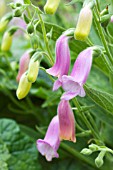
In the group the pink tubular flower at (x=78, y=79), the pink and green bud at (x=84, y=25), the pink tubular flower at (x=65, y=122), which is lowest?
the pink tubular flower at (x=65, y=122)

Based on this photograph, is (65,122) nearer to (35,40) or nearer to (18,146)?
(35,40)

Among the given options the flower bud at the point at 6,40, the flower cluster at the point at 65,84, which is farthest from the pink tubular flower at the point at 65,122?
the flower bud at the point at 6,40

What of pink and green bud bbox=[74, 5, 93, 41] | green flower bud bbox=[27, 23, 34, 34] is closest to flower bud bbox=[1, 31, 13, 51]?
green flower bud bbox=[27, 23, 34, 34]

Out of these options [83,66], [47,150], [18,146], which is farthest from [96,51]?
[18,146]

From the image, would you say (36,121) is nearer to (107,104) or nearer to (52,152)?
(52,152)

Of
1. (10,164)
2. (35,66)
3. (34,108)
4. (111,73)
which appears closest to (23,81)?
(35,66)

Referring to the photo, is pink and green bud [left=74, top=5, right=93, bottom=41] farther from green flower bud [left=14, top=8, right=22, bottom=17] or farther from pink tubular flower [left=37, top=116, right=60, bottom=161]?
pink tubular flower [left=37, top=116, right=60, bottom=161]

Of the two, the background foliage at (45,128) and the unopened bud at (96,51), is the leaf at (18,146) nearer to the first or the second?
the background foliage at (45,128)
